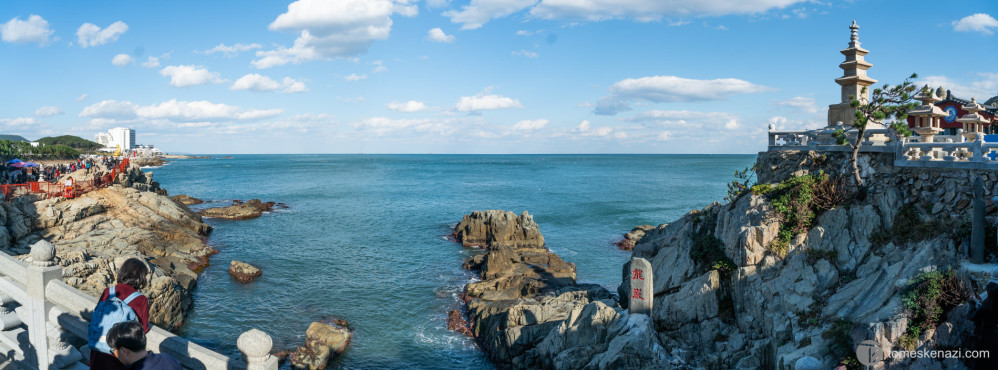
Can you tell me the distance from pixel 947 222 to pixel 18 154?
109850mm

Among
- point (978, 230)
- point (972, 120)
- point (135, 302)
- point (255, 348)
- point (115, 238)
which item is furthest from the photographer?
point (115, 238)

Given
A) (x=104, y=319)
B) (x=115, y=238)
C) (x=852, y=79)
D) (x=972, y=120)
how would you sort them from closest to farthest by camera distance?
(x=104, y=319), (x=852, y=79), (x=972, y=120), (x=115, y=238)

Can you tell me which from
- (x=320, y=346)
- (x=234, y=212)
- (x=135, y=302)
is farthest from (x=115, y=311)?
(x=234, y=212)

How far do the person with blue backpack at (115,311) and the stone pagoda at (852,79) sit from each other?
72.9 ft

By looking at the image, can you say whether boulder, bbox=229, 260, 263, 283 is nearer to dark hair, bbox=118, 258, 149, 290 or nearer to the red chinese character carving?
the red chinese character carving

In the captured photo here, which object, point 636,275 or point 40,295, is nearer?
point 40,295

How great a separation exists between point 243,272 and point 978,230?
31.4 metres

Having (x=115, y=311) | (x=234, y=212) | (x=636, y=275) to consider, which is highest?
(x=115, y=311)

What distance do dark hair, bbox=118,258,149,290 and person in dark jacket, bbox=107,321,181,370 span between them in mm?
1294

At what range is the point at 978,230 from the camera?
453 inches

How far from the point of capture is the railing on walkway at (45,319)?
21.5ft

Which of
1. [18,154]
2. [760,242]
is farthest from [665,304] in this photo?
[18,154]

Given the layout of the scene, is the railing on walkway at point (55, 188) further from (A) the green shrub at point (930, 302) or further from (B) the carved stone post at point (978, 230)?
(B) the carved stone post at point (978, 230)

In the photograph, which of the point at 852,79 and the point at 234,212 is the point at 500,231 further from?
the point at 234,212
